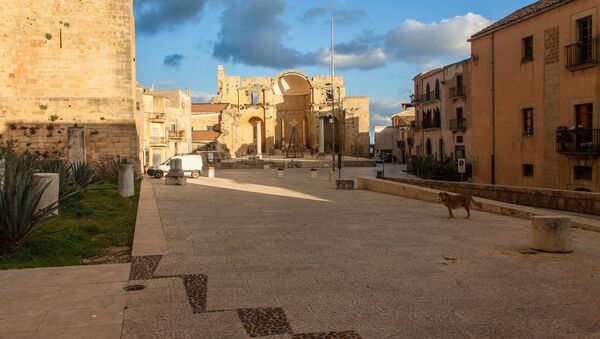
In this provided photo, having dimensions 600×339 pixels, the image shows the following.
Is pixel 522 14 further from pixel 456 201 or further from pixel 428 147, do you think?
pixel 428 147

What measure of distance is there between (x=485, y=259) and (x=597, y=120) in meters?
13.5

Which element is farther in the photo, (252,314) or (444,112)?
(444,112)

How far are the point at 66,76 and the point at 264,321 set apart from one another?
20.9 metres

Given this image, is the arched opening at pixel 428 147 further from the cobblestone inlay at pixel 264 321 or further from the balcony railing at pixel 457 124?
the cobblestone inlay at pixel 264 321

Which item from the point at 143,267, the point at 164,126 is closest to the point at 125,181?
the point at 143,267

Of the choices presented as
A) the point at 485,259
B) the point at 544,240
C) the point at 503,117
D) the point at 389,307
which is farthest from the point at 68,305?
the point at 503,117

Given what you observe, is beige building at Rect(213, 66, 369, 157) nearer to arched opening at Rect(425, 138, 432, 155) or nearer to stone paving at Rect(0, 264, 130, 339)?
arched opening at Rect(425, 138, 432, 155)

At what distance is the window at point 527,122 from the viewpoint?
2028 centimetres

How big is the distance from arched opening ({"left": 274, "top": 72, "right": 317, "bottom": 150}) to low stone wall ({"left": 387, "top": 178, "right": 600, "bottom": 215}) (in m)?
42.9

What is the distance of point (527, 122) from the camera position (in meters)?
20.5

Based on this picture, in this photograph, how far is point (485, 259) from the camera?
635cm

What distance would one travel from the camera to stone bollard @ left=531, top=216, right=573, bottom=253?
6680mm

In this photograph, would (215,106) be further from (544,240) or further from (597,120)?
(544,240)

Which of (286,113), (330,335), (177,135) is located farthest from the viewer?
(286,113)
